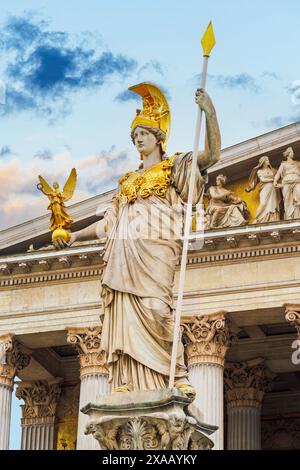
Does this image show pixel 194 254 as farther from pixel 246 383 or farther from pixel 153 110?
pixel 153 110

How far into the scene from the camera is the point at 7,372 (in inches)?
1810

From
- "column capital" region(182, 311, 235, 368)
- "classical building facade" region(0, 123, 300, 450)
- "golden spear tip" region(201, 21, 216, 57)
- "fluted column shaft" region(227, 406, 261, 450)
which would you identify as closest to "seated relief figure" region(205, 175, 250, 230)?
"classical building facade" region(0, 123, 300, 450)

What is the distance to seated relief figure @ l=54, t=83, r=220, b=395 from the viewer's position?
1588 cm

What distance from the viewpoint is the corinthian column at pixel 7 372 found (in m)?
45.3

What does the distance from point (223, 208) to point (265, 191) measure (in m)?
1.19

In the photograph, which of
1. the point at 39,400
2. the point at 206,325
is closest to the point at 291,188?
the point at 206,325

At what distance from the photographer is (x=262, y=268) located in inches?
1722

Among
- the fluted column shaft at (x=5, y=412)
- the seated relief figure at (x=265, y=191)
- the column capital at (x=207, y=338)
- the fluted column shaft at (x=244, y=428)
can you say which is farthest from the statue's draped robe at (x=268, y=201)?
the fluted column shaft at (x=5, y=412)

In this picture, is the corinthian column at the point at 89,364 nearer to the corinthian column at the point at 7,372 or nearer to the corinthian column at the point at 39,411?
the corinthian column at the point at 7,372

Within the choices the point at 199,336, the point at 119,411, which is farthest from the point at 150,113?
the point at 199,336

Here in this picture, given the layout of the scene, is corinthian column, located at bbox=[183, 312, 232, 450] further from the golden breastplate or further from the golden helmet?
the golden breastplate
